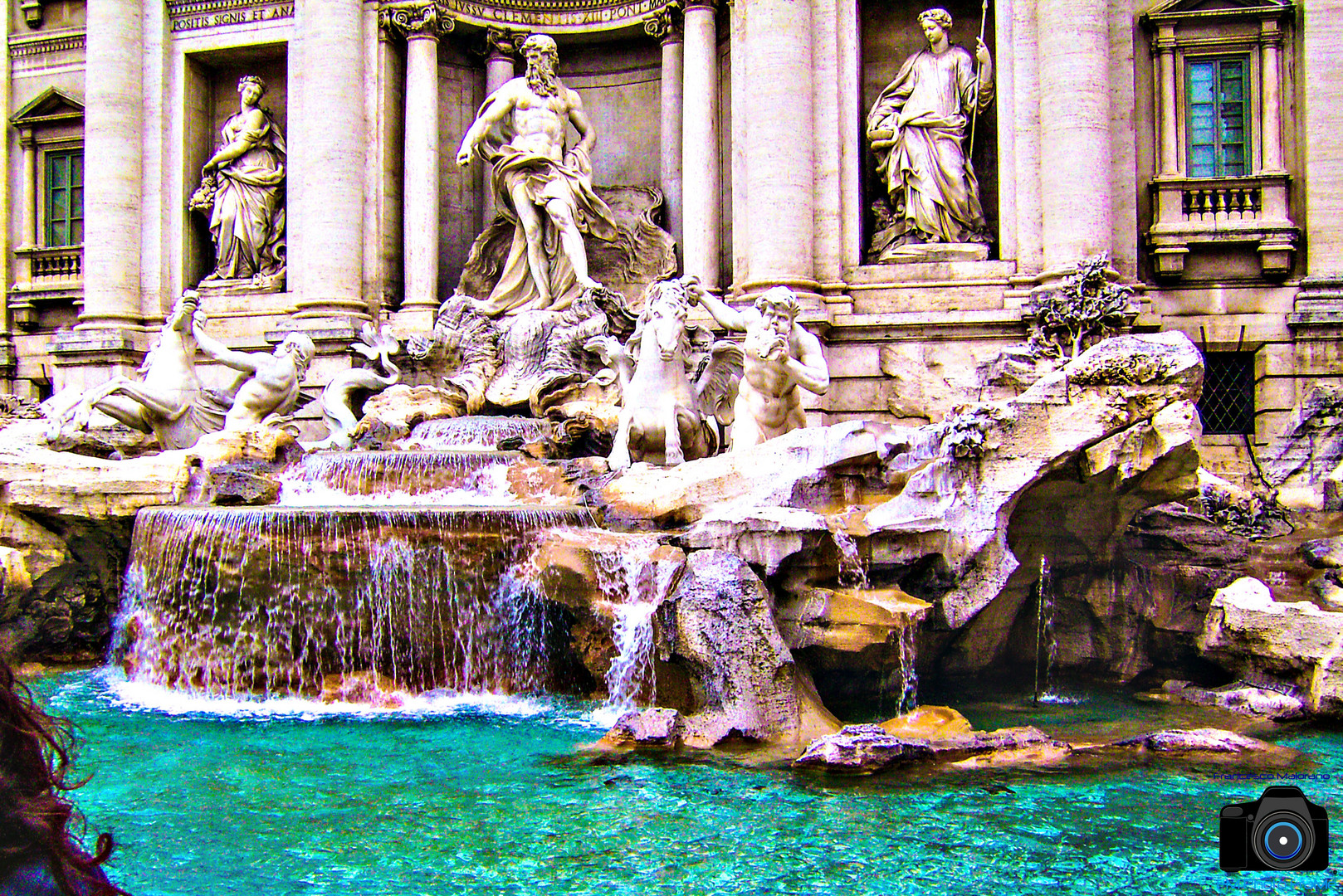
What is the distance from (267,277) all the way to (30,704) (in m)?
13.6

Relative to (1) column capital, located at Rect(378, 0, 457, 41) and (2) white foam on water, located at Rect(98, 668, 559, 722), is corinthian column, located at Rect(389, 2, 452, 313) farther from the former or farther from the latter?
(2) white foam on water, located at Rect(98, 668, 559, 722)

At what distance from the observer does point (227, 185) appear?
14227 millimetres

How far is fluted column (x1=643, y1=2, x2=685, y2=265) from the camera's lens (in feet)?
45.1

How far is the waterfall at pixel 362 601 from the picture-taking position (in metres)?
7.43

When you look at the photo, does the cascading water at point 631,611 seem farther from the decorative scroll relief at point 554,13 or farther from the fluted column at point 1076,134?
the decorative scroll relief at point 554,13

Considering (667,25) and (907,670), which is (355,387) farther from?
(907,670)

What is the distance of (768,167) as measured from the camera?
12188mm

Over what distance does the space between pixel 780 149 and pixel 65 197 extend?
1065 centimetres

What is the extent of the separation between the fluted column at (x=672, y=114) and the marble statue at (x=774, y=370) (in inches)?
204

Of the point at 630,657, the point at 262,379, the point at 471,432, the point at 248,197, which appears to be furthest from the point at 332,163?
the point at 630,657

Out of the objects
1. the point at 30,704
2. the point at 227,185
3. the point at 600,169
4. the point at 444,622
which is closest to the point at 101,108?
the point at 227,185

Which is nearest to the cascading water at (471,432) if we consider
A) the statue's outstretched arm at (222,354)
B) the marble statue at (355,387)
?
the marble statue at (355,387)

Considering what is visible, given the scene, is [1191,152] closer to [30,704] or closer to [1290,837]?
[1290,837]

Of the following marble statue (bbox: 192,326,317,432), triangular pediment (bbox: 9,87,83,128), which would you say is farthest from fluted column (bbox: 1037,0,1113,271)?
triangular pediment (bbox: 9,87,83,128)
